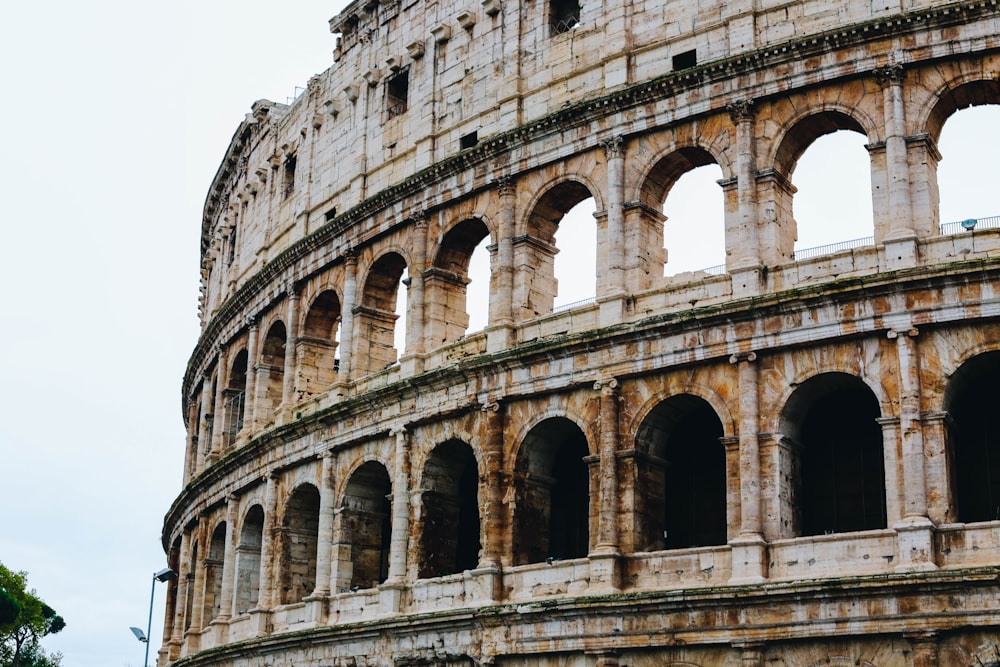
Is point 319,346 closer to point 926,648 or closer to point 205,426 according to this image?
point 205,426

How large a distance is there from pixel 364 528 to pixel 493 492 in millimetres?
4697

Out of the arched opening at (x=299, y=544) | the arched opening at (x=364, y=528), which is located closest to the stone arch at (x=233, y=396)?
the arched opening at (x=299, y=544)

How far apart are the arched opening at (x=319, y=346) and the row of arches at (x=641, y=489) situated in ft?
9.37

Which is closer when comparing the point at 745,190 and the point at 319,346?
the point at 745,190

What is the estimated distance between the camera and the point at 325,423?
2845 centimetres

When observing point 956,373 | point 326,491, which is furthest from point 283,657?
point 956,373

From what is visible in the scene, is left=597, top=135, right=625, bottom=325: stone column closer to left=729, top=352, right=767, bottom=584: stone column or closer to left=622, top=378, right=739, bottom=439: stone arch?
left=622, top=378, right=739, bottom=439: stone arch

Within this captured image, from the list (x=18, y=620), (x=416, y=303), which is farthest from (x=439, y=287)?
(x=18, y=620)

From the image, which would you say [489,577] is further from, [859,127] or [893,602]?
[859,127]

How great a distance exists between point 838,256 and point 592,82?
6.36 m

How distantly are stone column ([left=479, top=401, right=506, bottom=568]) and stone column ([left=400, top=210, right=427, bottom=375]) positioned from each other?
2.94 metres

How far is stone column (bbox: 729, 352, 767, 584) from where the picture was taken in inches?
815

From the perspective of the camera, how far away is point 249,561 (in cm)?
3181

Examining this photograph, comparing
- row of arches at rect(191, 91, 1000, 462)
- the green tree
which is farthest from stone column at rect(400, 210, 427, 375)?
the green tree
